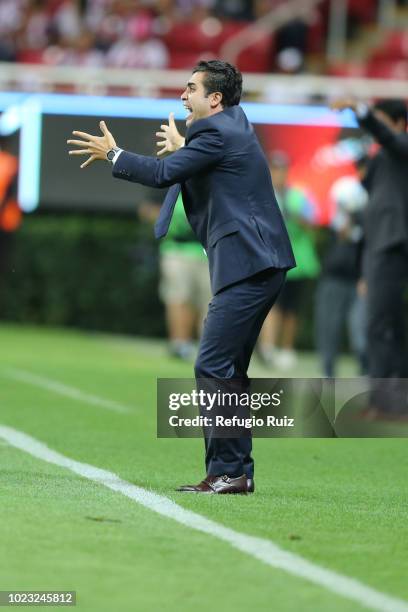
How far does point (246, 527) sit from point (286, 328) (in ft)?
38.6

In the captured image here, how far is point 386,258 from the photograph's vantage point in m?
11.8

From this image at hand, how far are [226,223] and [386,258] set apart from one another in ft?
14.4

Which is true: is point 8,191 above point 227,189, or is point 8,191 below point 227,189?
below

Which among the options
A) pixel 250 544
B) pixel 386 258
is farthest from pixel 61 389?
pixel 250 544

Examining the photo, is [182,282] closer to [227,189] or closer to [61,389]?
[61,389]

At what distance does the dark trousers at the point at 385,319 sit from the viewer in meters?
11.8

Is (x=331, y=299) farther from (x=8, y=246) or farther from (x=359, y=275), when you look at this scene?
(x=8, y=246)

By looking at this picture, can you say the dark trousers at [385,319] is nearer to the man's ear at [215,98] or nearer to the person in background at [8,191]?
the man's ear at [215,98]

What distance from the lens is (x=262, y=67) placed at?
2341 cm

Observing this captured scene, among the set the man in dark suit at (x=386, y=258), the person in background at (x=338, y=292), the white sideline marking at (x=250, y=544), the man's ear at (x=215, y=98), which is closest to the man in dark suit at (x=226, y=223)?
the man's ear at (x=215, y=98)

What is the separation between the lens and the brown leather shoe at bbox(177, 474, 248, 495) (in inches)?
299

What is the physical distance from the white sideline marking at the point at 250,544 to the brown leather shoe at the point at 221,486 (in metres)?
0.24

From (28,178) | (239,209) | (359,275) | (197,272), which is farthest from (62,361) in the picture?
(239,209)

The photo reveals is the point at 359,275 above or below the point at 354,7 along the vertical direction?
below
